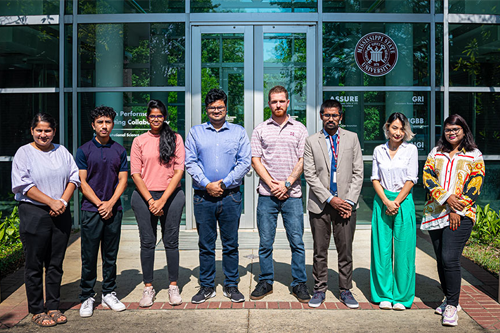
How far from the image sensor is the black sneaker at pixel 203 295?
493cm

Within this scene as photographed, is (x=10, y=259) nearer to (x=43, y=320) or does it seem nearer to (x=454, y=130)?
(x=43, y=320)

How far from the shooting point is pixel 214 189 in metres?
4.90

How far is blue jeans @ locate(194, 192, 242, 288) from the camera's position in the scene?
5035 millimetres

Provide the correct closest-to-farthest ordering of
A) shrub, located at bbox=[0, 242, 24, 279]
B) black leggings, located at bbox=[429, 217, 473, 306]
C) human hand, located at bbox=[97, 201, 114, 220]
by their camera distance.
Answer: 1. black leggings, located at bbox=[429, 217, 473, 306]
2. human hand, located at bbox=[97, 201, 114, 220]
3. shrub, located at bbox=[0, 242, 24, 279]

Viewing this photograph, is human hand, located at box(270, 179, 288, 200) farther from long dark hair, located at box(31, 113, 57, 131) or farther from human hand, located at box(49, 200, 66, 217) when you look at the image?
long dark hair, located at box(31, 113, 57, 131)

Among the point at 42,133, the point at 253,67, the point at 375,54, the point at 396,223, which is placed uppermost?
the point at 375,54

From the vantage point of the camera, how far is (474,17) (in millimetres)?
8414

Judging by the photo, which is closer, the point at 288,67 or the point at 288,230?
the point at 288,230

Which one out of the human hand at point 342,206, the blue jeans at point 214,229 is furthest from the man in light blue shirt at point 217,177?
the human hand at point 342,206

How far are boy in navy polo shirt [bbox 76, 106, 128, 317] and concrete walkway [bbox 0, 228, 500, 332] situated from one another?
27cm

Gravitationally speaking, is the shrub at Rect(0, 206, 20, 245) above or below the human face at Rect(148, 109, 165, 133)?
below

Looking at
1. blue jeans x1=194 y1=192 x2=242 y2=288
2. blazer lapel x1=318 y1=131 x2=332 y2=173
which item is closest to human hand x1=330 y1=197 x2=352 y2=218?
blazer lapel x1=318 y1=131 x2=332 y2=173

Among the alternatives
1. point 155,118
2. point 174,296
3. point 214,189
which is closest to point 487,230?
point 214,189

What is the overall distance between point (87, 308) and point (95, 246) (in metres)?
0.59
